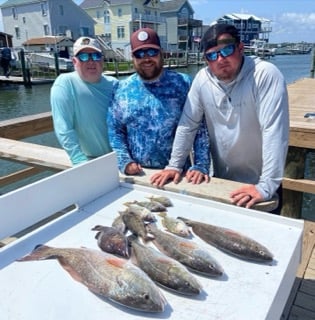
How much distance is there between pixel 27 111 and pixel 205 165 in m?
18.7

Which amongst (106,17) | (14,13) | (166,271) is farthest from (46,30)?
(166,271)

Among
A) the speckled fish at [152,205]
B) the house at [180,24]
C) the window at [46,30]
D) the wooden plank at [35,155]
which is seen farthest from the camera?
the house at [180,24]

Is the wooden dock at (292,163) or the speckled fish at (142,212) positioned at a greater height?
the speckled fish at (142,212)

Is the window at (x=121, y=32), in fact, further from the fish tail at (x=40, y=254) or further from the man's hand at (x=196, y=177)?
the fish tail at (x=40, y=254)

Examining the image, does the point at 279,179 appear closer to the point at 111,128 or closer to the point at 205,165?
the point at 205,165

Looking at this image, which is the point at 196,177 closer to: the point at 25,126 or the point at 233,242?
the point at 233,242

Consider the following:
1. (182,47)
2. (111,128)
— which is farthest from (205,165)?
(182,47)

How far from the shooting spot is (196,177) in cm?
204

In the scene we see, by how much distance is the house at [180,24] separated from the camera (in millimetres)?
56375

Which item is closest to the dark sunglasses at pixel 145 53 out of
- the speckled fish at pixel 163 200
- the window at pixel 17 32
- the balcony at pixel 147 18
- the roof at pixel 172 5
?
the speckled fish at pixel 163 200

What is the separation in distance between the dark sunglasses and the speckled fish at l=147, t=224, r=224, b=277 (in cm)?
125

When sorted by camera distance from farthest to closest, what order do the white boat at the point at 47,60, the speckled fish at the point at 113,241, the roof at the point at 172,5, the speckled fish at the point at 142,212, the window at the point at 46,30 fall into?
the roof at the point at 172,5 → the window at the point at 46,30 → the white boat at the point at 47,60 → the speckled fish at the point at 142,212 → the speckled fish at the point at 113,241

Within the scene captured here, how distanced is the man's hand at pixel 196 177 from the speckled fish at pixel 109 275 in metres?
0.87

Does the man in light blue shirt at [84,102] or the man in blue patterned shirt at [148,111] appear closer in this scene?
the man in blue patterned shirt at [148,111]
